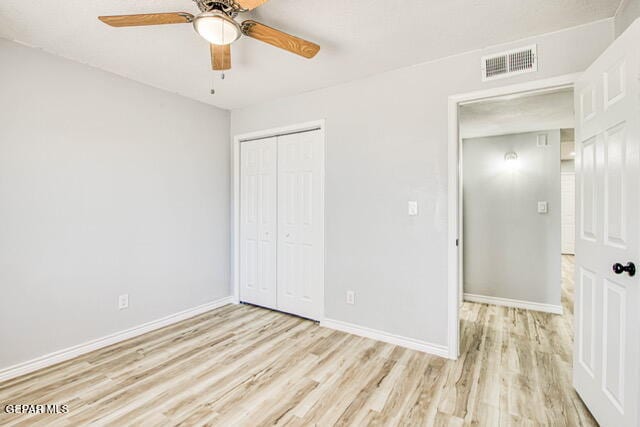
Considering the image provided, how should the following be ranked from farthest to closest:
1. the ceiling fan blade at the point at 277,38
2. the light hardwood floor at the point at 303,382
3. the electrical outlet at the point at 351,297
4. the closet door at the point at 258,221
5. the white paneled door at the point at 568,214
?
the white paneled door at the point at 568,214, the closet door at the point at 258,221, the electrical outlet at the point at 351,297, the light hardwood floor at the point at 303,382, the ceiling fan blade at the point at 277,38

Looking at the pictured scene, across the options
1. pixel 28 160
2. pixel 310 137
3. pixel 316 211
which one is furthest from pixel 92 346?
pixel 310 137

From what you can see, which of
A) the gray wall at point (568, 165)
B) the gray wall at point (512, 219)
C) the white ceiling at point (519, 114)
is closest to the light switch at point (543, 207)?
the gray wall at point (512, 219)

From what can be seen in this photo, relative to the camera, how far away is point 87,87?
2598 mm

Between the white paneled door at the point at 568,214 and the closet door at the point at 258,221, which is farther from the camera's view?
the white paneled door at the point at 568,214

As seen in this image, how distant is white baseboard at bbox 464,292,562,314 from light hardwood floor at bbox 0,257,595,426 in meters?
0.66

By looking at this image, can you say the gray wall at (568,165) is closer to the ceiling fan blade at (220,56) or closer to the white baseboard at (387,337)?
the white baseboard at (387,337)

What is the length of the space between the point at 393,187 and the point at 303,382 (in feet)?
5.60

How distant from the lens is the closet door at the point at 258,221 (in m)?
3.60

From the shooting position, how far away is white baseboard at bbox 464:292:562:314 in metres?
3.62

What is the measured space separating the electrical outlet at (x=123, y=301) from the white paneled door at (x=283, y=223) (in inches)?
50.2

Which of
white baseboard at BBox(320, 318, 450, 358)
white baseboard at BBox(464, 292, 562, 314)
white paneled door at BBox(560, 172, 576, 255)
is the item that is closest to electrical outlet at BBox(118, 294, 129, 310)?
white baseboard at BBox(320, 318, 450, 358)

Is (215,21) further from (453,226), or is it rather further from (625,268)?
(625,268)

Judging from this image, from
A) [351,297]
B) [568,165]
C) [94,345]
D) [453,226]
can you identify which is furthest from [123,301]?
[568,165]

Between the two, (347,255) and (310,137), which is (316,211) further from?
(310,137)
